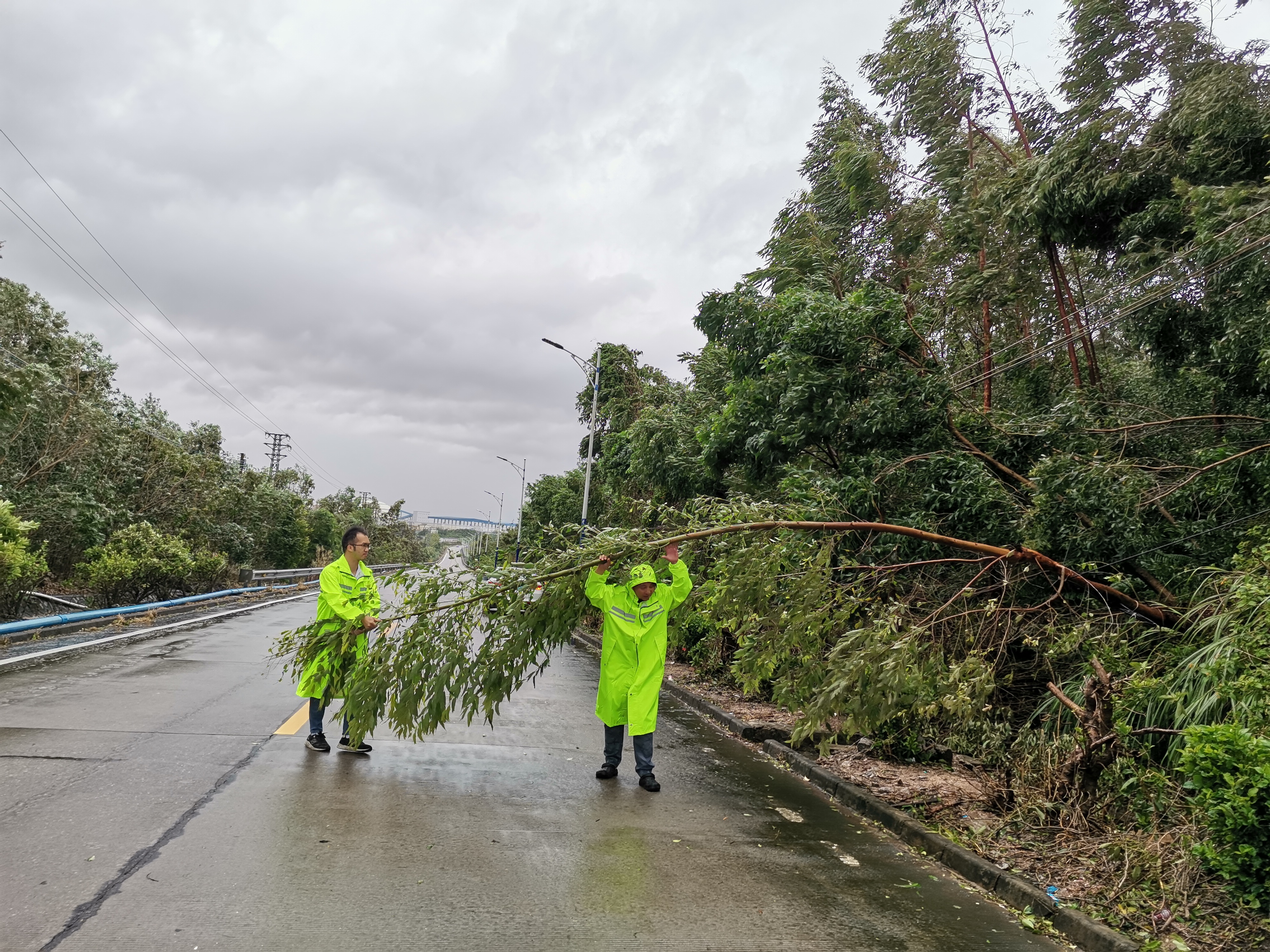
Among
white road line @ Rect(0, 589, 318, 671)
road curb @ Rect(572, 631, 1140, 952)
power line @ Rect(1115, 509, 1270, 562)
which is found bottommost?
road curb @ Rect(572, 631, 1140, 952)

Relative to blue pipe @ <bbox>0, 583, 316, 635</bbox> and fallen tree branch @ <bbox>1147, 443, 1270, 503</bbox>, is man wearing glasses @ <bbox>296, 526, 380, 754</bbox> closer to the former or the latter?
fallen tree branch @ <bbox>1147, 443, 1270, 503</bbox>

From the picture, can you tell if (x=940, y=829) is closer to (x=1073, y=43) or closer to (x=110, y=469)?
(x=1073, y=43)

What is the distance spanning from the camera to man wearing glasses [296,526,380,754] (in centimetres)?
642

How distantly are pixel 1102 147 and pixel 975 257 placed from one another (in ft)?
11.0

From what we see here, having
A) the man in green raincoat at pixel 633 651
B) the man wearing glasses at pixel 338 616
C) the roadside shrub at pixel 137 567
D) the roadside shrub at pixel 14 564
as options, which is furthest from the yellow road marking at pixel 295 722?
the roadside shrub at pixel 137 567

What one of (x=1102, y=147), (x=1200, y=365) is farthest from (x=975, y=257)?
(x=1200, y=365)

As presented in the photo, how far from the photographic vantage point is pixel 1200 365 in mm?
9070

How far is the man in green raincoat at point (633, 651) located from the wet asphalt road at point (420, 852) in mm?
331

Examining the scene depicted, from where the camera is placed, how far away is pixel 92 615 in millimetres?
13703

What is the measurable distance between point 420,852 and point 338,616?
2.54 meters

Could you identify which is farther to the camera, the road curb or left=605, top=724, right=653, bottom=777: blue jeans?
left=605, top=724, right=653, bottom=777: blue jeans

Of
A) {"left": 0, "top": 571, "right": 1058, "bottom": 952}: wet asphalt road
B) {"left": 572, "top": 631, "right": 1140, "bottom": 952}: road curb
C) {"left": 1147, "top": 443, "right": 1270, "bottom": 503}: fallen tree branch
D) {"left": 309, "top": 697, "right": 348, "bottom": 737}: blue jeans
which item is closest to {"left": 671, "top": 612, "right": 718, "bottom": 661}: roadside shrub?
{"left": 572, "top": 631, "right": 1140, "bottom": 952}: road curb

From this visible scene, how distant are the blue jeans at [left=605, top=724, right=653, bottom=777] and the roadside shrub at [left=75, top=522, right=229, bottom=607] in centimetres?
1450

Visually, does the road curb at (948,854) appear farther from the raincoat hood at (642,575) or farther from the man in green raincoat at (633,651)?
the raincoat hood at (642,575)
